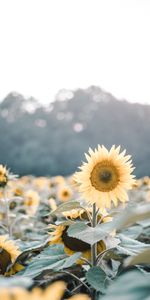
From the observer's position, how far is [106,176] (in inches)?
81.6

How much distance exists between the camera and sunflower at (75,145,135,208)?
2.04 meters

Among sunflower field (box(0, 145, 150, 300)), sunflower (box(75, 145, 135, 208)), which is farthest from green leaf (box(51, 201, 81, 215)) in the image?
sunflower (box(75, 145, 135, 208))

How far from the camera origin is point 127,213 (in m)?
0.94

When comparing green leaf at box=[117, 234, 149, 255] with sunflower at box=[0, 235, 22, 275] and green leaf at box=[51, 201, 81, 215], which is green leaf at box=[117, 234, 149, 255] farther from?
sunflower at box=[0, 235, 22, 275]

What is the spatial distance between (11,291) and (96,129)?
2108 cm

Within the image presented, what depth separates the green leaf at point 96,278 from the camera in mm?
1597

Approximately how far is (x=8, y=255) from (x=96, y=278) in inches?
19.1

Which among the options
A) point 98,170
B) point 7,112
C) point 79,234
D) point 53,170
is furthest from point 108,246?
point 7,112

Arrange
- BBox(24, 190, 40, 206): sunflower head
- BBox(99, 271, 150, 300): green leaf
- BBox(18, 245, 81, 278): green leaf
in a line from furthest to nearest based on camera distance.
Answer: BBox(24, 190, 40, 206): sunflower head → BBox(18, 245, 81, 278): green leaf → BBox(99, 271, 150, 300): green leaf

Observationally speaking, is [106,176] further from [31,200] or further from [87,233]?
[31,200]

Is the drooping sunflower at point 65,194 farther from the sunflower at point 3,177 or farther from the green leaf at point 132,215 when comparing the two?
the green leaf at point 132,215

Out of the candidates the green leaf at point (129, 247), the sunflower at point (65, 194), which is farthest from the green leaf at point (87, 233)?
the sunflower at point (65, 194)

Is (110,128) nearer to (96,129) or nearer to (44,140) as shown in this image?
(96,129)

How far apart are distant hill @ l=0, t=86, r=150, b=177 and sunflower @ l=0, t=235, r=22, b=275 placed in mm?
17213
